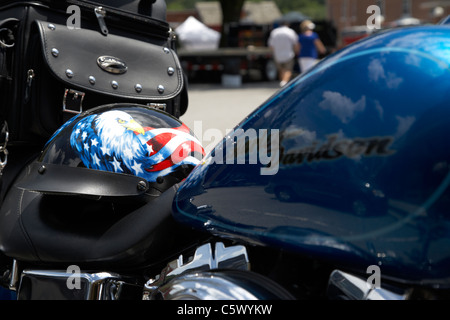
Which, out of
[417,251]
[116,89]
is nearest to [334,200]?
[417,251]

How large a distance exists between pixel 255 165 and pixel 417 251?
0.35m

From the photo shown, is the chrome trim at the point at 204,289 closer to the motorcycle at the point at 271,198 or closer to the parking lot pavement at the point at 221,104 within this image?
the motorcycle at the point at 271,198

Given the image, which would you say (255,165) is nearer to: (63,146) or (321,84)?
(321,84)

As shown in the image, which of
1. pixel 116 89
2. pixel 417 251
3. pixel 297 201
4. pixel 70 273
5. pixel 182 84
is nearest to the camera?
pixel 417 251

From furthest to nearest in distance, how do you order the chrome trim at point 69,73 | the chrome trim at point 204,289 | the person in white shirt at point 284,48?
the person in white shirt at point 284,48 < the chrome trim at point 69,73 < the chrome trim at point 204,289

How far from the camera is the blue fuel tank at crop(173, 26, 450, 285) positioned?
3.25 feet

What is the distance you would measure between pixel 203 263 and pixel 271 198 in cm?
22

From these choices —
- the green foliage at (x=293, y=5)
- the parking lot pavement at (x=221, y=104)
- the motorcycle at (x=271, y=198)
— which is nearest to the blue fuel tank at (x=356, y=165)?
the motorcycle at (x=271, y=198)

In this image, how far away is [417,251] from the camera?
99 cm

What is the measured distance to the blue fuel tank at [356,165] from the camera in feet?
3.25

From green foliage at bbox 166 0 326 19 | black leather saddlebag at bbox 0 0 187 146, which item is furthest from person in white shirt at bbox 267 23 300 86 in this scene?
green foliage at bbox 166 0 326 19

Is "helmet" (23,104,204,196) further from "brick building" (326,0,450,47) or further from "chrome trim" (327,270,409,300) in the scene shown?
"brick building" (326,0,450,47)

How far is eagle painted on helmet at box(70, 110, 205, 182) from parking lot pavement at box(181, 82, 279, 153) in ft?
11.5

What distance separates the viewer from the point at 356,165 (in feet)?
3.42
